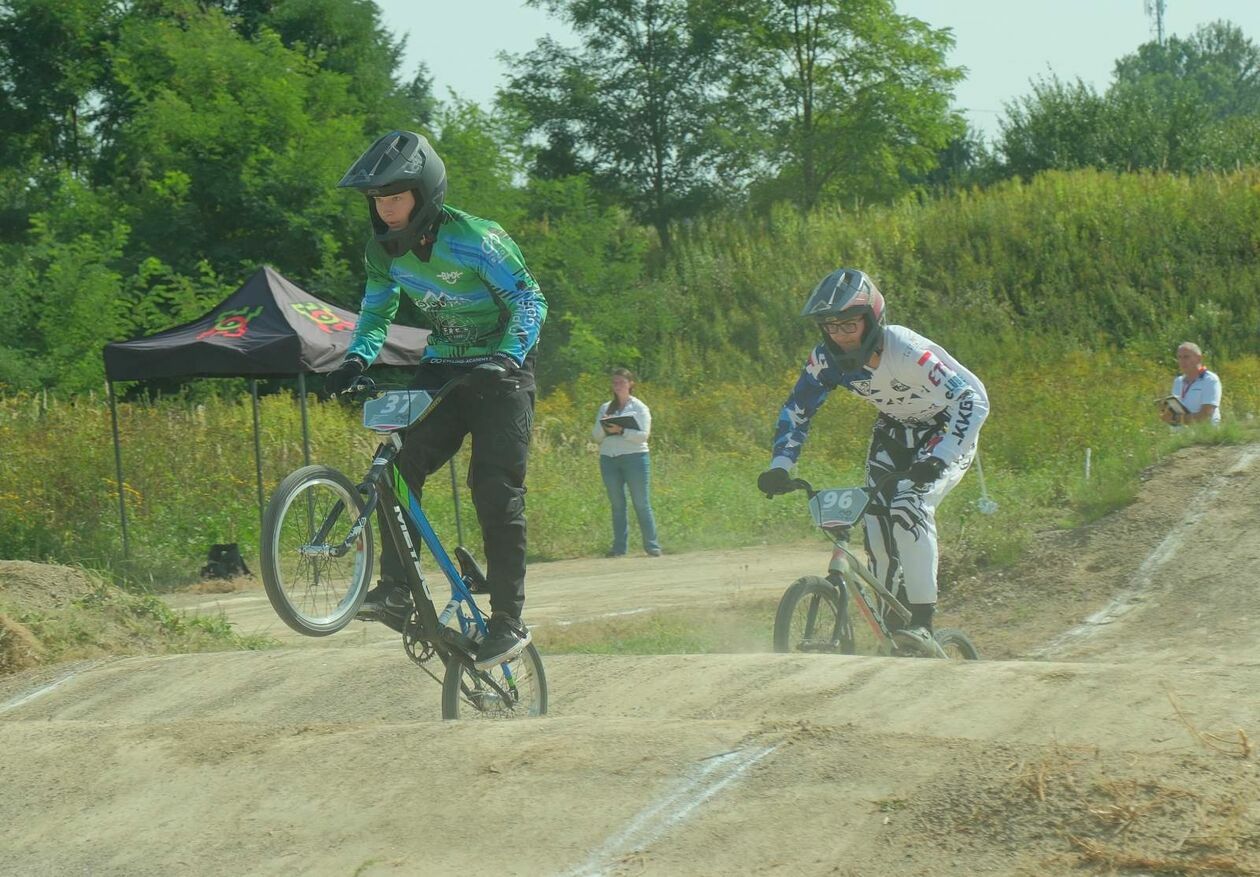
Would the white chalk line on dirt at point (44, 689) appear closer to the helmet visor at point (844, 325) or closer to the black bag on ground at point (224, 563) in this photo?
the helmet visor at point (844, 325)

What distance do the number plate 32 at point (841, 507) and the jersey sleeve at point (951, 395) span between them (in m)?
0.60

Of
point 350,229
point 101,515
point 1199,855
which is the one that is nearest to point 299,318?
point 101,515

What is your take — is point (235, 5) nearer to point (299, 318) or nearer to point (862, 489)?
point (299, 318)

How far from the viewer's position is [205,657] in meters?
8.45

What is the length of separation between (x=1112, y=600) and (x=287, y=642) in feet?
21.7

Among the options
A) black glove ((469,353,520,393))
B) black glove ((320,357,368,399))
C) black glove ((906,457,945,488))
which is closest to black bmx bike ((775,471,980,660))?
black glove ((906,457,945,488))

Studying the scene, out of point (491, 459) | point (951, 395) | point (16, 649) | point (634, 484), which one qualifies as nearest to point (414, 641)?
point (491, 459)

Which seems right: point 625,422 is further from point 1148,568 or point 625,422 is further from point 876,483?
point 876,483

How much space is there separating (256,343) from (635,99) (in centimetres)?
2686

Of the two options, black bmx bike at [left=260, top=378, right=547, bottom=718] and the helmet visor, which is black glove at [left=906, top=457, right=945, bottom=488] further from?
black bmx bike at [left=260, top=378, right=547, bottom=718]

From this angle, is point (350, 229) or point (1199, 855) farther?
point (350, 229)

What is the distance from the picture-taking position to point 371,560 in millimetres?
5996

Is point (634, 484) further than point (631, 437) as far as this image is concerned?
Yes

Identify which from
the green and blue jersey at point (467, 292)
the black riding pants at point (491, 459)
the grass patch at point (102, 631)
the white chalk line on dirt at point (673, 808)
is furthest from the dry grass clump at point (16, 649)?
the white chalk line on dirt at point (673, 808)
